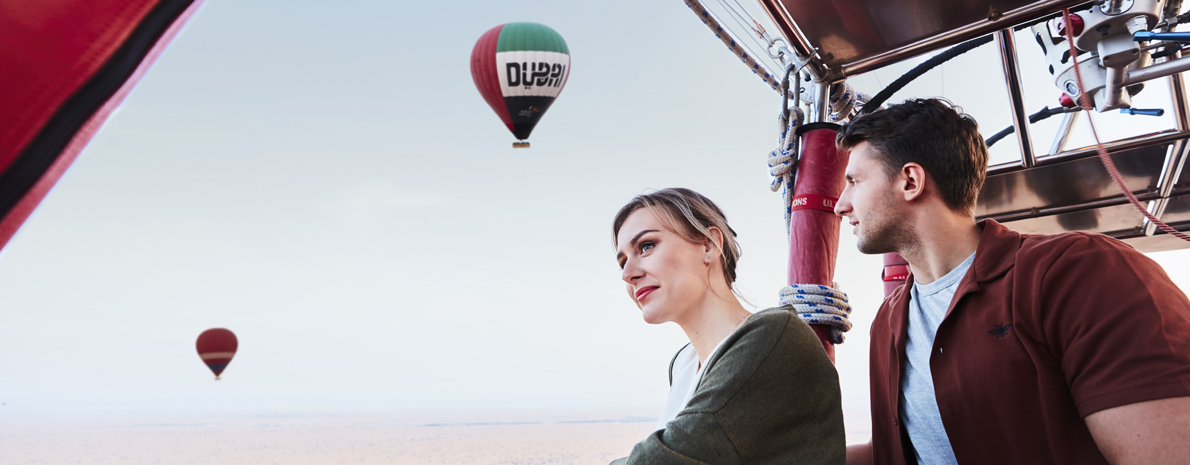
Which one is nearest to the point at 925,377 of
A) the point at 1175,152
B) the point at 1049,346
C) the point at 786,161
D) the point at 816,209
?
the point at 1049,346

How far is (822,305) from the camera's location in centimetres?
218

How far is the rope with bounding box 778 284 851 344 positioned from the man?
0.53 ft

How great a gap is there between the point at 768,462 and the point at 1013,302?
63cm

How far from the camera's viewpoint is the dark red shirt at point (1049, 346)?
1.20 m

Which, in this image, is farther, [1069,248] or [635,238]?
[635,238]

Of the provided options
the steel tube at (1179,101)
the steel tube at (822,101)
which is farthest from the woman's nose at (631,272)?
the steel tube at (1179,101)

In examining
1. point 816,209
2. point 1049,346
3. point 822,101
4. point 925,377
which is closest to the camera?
point 1049,346

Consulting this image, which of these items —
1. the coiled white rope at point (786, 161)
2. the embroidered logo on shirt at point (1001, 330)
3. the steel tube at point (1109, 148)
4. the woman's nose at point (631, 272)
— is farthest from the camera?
the steel tube at point (1109, 148)

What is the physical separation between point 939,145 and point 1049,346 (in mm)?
595

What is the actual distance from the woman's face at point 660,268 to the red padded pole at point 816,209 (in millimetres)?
A: 665

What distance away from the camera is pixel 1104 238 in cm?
140

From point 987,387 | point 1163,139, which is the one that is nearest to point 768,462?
point 987,387

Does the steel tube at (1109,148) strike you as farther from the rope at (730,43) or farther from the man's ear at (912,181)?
the man's ear at (912,181)

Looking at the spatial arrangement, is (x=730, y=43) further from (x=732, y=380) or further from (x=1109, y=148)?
(x=732, y=380)
